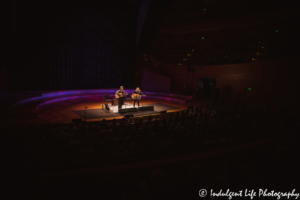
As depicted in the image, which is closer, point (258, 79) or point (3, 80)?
point (3, 80)

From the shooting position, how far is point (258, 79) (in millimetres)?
11797

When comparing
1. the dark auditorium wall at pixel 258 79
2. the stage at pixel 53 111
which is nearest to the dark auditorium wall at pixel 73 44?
the stage at pixel 53 111

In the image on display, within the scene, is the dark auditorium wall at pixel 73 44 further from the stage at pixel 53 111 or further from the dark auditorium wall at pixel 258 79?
the dark auditorium wall at pixel 258 79

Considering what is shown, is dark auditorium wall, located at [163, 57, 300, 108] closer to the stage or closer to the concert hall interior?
the concert hall interior

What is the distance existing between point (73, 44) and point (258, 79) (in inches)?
492

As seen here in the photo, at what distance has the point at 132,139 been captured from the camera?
13.0 ft

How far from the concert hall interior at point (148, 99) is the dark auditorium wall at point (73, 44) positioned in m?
0.07

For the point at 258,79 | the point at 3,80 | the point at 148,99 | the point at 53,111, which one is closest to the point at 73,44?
the point at 3,80

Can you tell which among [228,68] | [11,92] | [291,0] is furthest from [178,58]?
[11,92]

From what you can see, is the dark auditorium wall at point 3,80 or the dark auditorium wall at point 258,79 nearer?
the dark auditorium wall at point 3,80

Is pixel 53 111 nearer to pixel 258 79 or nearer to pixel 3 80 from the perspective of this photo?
pixel 3 80

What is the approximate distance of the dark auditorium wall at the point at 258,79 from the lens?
10394 millimetres

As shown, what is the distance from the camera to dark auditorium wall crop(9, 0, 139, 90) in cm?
1155

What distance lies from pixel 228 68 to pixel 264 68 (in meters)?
2.25
